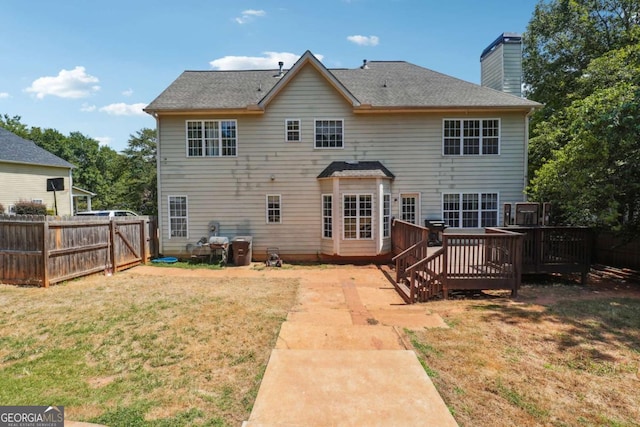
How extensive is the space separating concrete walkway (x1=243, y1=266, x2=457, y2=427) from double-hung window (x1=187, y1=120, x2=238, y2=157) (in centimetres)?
797

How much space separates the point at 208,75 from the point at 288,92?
4995 mm

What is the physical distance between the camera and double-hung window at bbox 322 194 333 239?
38.8ft

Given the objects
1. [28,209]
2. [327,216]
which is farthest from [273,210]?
[28,209]

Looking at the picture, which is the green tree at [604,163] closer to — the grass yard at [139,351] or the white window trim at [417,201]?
the white window trim at [417,201]

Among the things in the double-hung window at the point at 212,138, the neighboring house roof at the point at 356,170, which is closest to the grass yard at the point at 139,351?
the neighboring house roof at the point at 356,170

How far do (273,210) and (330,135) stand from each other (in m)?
3.77

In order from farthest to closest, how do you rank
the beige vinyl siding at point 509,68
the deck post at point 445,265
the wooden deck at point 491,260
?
the beige vinyl siding at point 509,68 → the wooden deck at point 491,260 → the deck post at point 445,265

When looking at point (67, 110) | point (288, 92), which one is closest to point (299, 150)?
point (288, 92)

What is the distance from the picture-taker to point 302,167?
1228 cm

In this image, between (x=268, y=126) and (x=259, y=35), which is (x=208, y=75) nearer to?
(x=259, y=35)

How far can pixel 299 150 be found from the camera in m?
12.3

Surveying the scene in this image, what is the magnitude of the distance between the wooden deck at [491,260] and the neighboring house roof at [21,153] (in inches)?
917

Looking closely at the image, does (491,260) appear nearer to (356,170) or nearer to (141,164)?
(356,170)

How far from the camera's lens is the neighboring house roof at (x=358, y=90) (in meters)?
11.8
